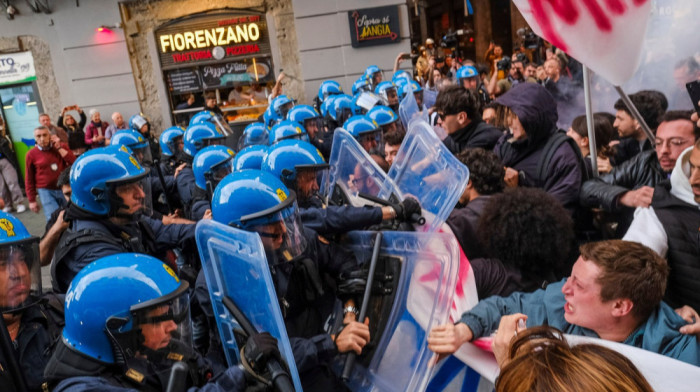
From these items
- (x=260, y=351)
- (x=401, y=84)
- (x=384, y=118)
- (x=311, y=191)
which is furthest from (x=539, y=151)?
(x=401, y=84)

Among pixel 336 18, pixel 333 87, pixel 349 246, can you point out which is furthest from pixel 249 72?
pixel 349 246

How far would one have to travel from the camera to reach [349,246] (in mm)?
2355

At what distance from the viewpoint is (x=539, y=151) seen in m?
3.30

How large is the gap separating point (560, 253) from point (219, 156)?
8.80 ft

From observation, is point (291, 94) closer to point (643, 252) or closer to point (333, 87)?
point (333, 87)

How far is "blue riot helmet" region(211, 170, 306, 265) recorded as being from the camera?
2096 millimetres

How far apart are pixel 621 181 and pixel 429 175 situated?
133 centimetres

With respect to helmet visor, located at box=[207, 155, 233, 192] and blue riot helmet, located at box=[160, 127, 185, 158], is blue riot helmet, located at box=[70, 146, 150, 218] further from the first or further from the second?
blue riot helmet, located at box=[160, 127, 185, 158]

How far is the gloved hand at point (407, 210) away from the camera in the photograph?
7.79 ft

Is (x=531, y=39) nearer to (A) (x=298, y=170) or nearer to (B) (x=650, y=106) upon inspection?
(B) (x=650, y=106)

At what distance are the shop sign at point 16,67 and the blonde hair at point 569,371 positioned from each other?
1368cm

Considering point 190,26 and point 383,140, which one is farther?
point 190,26

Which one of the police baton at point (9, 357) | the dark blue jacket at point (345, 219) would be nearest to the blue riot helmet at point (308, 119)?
the dark blue jacket at point (345, 219)

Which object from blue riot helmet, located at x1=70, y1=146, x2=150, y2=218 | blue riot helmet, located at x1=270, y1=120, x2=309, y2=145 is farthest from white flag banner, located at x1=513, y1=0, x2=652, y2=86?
blue riot helmet, located at x1=270, y1=120, x2=309, y2=145
